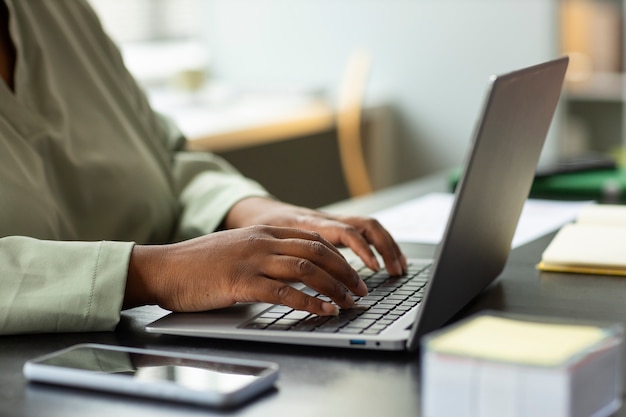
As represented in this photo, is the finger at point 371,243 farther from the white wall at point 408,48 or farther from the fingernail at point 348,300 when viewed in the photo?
the white wall at point 408,48

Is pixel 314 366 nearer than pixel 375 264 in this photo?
Yes

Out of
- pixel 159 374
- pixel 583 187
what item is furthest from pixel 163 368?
pixel 583 187

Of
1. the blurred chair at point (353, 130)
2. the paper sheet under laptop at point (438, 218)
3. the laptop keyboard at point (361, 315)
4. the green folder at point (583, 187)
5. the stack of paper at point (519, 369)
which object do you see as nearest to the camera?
the stack of paper at point (519, 369)

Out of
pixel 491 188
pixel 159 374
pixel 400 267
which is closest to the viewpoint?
pixel 159 374

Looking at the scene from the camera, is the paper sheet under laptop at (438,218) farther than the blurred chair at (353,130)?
No

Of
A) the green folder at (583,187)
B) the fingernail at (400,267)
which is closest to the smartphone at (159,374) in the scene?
the fingernail at (400,267)

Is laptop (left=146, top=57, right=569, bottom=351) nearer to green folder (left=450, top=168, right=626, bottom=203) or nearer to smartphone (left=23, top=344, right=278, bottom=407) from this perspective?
smartphone (left=23, top=344, right=278, bottom=407)

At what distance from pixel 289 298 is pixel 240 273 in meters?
0.05

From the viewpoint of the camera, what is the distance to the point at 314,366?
86 centimetres

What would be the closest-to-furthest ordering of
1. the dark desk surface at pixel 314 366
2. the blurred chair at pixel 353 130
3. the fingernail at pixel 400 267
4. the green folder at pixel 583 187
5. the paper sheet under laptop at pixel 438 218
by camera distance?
the dark desk surface at pixel 314 366, the fingernail at pixel 400 267, the paper sheet under laptop at pixel 438 218, the green folder at pixel 583 187, the blurred chair at pixel 353 130

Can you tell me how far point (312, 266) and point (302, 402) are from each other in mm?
206

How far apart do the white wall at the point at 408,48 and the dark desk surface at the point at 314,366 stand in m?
2.92

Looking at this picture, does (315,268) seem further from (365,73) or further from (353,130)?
(365,73)

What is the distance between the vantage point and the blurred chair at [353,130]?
387 centimetres
